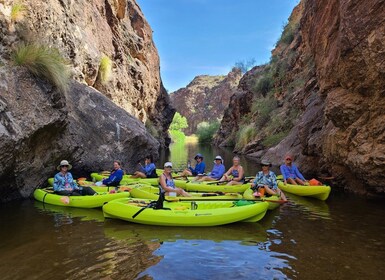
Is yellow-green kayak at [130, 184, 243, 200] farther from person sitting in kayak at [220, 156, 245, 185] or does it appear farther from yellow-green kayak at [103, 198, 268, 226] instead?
person sitting in kayak at [220, 156, 245, 185]

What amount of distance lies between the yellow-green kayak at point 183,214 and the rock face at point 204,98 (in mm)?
105362

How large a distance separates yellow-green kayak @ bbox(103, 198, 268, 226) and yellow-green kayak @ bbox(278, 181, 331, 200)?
8.89 ft

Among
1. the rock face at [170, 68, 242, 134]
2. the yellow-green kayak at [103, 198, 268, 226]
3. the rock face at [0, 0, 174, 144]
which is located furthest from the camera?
the rock face at [170, 68, 242, 134]

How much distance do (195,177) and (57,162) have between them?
14.5 feet

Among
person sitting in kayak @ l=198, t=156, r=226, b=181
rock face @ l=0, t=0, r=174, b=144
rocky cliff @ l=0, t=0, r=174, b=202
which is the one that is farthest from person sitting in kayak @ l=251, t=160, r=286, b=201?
rock face @ l=0, t=0, r=174, b=144

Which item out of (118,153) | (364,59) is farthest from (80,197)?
(364,59)

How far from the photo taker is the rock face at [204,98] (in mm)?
115438

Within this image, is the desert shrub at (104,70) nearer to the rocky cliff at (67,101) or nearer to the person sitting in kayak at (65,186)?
the rocky cliff at (67,101)

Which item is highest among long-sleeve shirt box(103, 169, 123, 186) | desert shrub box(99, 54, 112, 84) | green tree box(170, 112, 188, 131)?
green tree box(170, 112, 188, 131)

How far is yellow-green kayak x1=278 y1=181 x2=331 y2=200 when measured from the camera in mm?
9570


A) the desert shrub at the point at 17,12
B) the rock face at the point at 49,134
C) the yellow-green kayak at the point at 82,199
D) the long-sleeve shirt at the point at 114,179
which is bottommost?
the yellow-green kayak at the point at 82,199

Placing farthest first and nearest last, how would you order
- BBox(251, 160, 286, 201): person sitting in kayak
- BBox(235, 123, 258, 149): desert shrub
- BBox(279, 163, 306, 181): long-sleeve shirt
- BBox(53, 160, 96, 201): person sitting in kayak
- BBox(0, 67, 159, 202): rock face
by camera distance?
BBox(235, 123, 258, 149): desert shrub → BBox(279, 163, 306, 181): long-sleeve shirt → BBox(53, 160, 96, 201): person sitting in kayak → BBox(251, 160, 286, 201): person sitting in kayak → BBox(0, 67, 159, 202): rock face

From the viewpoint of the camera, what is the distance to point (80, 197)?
8.86 meters

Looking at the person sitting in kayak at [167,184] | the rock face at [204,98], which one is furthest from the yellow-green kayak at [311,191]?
the rock face at [204,98]
